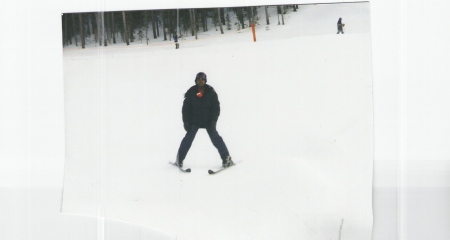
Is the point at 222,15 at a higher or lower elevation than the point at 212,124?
higher

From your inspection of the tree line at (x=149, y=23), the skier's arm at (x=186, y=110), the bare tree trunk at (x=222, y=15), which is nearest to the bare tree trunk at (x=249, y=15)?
the tree line at (x=149, y=23)

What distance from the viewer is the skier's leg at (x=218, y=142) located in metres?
2.75

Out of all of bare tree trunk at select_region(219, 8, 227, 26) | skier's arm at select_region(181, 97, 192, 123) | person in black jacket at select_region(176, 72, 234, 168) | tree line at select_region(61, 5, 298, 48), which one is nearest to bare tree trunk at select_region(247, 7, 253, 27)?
tree line at select_region(61, 5, 298, 48)

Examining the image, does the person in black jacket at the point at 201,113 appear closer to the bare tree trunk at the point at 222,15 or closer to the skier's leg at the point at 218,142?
the skier's leg at the point at 218,142

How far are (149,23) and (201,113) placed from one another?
0.47m

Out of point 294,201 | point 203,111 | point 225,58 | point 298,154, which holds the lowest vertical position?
point 294,201

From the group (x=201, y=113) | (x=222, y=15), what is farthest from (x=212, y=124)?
(x=222, y=15)

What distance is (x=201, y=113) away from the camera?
9.08 feet

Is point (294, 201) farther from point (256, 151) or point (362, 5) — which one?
point (362, 5)

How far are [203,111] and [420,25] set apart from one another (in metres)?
1.05

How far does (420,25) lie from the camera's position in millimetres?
2672

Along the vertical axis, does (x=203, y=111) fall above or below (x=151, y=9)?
below

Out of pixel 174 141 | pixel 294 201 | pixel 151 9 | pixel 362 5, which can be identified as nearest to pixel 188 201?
pixel 174 141

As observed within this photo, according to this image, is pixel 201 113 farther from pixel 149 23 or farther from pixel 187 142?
pixel 149 23
